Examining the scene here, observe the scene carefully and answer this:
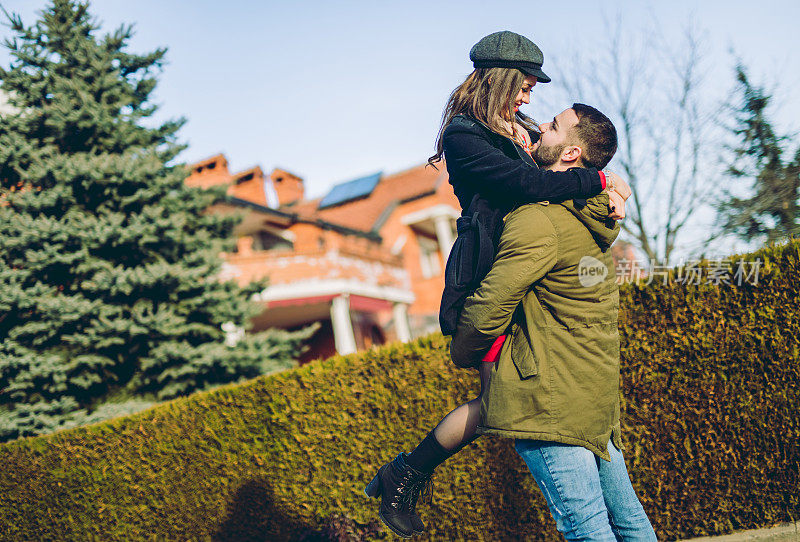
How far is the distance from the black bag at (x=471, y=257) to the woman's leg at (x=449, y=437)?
0.88 ft

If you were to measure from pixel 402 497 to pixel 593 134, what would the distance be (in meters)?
1.54

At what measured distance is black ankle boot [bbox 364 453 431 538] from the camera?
8.02ft

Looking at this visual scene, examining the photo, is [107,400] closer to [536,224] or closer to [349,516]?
[349,516]

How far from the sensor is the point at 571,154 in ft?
7.42

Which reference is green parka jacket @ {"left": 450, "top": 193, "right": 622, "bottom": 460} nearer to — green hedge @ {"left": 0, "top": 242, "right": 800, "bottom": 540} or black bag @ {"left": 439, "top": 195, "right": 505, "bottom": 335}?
black bag @ {"left": 439, "top": 195, "right": 505, "bottom": 335}

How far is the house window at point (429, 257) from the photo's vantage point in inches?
1051

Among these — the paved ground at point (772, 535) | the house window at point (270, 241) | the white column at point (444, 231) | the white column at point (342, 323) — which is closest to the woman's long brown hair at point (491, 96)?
the paved ground at point (772, 535)

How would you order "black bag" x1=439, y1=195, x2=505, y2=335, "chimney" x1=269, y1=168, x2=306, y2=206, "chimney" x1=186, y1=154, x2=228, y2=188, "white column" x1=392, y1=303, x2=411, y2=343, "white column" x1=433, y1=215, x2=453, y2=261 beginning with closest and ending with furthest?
"black bag" x1=439, y1=195, x2=505, y2=335 < "white column" x1=392, y1=303, x2=411, y2=343 < "chimney" x1=186, y1=154, x2=228, y2=188 < "white column" x1=433, y1=215, x2=453, y2=261 < "chimney" x1=269, y1=168, x2=306, y2=206

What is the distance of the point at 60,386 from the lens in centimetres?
722

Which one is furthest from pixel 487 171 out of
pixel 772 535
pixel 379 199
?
pixel 379 199

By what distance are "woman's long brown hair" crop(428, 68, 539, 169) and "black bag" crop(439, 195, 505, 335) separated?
311 mm

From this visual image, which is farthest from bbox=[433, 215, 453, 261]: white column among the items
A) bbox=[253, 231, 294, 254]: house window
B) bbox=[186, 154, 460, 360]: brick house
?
bbox=[253, 231, 294, 254]: house window

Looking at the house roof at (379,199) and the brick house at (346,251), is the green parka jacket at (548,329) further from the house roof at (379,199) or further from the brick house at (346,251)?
the house roof at (379,199)

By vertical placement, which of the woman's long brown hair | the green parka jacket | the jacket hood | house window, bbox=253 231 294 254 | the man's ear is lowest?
the green parka jacket
